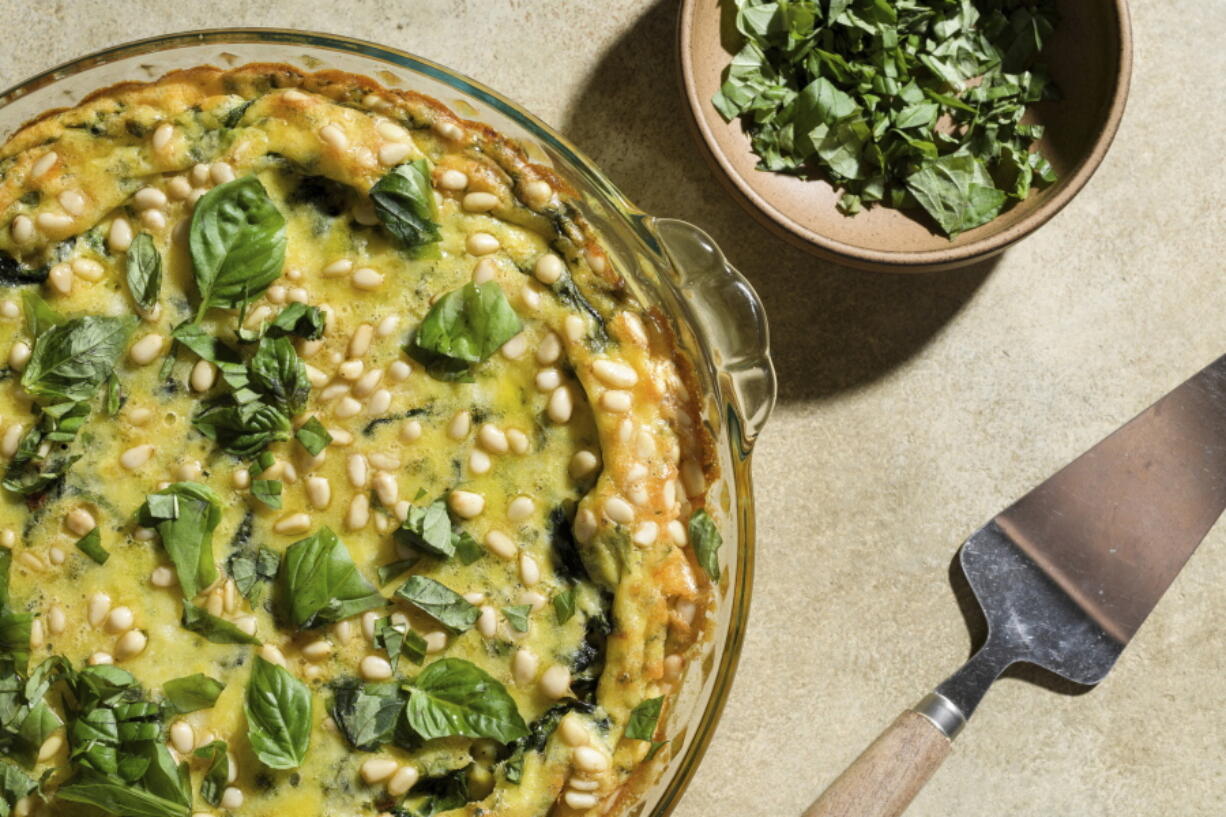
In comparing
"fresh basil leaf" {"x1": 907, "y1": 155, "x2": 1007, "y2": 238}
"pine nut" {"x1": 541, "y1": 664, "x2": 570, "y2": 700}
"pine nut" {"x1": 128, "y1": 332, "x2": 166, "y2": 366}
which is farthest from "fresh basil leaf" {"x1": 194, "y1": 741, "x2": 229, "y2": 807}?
"fresh basil leaf" {"x1": 907, "y1": 155, "x2": 1007, "y2": 238}

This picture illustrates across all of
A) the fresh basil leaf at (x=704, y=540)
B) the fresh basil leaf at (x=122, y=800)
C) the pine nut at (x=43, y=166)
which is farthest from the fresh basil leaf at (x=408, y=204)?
the fresh basil leaf at (x=122, y=800)

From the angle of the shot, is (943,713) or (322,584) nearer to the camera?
(322,584)

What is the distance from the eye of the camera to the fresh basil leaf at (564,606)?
1.81 metres

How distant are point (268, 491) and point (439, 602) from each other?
1.10 ft

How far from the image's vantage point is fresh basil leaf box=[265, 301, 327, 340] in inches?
70.5

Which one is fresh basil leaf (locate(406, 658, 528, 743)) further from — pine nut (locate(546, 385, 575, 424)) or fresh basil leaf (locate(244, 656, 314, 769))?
pine nut (locate(546, 385, 575, 424))

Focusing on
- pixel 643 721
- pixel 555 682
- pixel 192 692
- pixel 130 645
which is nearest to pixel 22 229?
pixel 130 645

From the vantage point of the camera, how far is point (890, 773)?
2121 millimetres

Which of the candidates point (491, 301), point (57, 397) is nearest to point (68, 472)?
point (57, 397)

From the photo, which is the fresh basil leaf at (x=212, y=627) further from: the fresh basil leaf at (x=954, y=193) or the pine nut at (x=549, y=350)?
the fresh basil leaf at (x=954, y=193)

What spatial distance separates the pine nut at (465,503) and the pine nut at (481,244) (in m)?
0.40

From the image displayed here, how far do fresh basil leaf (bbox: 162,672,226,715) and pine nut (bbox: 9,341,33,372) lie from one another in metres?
0.58

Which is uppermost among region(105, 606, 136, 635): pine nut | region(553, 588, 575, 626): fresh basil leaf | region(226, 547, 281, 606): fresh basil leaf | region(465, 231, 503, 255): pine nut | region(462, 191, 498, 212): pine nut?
region(462, 191, 498, 212): pine nut

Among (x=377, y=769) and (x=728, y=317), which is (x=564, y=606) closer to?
(x=377, y=769)
